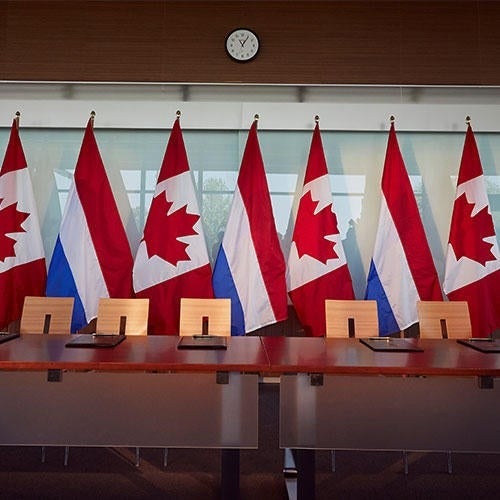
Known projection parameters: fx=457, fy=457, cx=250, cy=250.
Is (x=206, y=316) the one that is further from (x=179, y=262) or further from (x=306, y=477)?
(x=306, y=477)

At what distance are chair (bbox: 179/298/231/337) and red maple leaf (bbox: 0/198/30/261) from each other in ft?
6.13

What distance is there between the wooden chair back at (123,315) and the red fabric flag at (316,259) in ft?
4.70

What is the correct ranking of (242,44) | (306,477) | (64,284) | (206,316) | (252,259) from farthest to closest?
1. (242,44)
2. (252,259)
3. (64,284)
4. (206,316)
5. (306,477)

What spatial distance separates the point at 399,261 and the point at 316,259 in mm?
735

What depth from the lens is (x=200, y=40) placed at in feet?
15.1

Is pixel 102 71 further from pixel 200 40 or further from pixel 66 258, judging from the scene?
pixel 66 258

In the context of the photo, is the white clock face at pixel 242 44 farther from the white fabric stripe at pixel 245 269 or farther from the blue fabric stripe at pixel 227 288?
the blue fabric stripe at pixel 227 288

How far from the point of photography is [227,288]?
4074 millimetres

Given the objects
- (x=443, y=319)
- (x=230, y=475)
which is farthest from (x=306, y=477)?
(x=443, y=319)

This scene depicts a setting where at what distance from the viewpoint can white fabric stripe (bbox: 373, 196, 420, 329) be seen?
13.3 feet

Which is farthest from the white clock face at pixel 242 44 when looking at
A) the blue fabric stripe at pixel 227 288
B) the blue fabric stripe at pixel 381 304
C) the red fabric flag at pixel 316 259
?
the blue fabric stripe at pixel 381 304

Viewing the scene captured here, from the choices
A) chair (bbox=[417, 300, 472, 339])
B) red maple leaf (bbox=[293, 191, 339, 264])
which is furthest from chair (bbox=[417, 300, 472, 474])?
red maple leaf (bbox=[293, 191, 339, 264])

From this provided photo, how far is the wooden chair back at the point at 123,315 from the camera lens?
10.7 ft

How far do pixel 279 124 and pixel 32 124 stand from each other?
2.46 m
